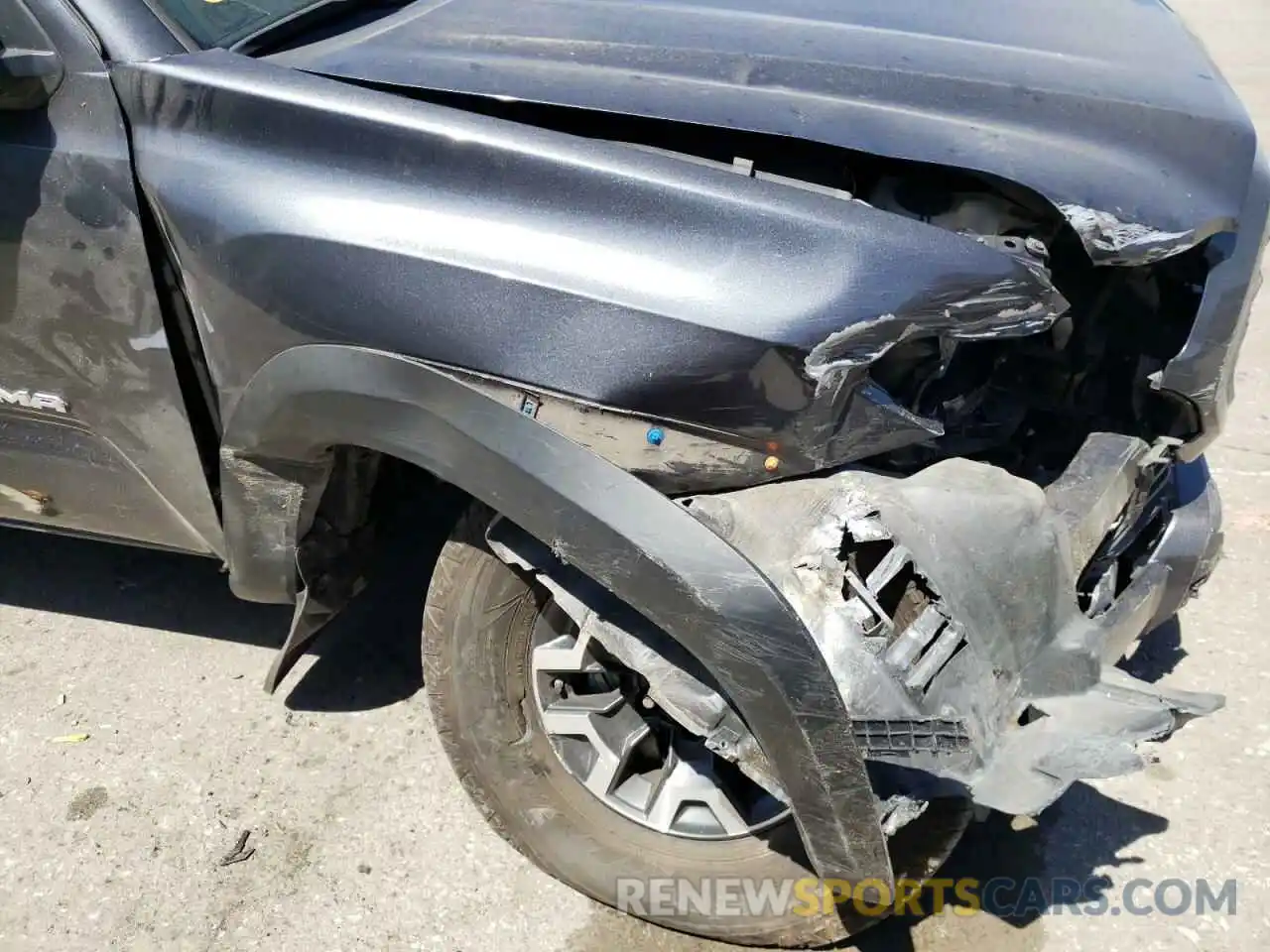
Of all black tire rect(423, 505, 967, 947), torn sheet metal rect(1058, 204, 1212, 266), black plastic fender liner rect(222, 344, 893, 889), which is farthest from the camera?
black tire rect(423, 505, 967, 947)

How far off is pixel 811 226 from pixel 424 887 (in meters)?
1.63

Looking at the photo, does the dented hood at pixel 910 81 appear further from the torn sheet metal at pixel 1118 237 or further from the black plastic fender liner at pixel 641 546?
the black plastic fender liner at pixel 641 546

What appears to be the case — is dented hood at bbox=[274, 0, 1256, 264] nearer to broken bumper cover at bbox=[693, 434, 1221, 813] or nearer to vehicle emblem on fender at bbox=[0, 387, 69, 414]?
broken bumper cover at bbox=[693, 434, 1221, 813]

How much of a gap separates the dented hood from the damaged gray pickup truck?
0.04 feet

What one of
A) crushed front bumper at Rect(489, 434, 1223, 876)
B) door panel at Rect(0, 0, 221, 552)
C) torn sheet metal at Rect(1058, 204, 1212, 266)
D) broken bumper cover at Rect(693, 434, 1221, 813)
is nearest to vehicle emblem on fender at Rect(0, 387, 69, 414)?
door panel at Rect(0, 0, 221, 552)

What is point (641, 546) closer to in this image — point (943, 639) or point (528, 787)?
point (943, 639)

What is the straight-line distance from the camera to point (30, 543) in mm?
3248

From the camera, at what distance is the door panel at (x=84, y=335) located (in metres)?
1.95

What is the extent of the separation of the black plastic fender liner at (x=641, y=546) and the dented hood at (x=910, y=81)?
64 cm

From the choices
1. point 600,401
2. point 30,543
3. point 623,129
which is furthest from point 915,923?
point 30,543

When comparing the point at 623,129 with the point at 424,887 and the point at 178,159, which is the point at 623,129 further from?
the point at 424,887

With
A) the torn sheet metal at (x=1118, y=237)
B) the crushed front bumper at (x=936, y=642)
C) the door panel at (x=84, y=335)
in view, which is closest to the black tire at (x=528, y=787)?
the crushed front bumper at (x=936, y=642)

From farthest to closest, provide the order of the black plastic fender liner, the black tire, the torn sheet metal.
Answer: the black tire → the torn sheet metal → the black plastic fender liner

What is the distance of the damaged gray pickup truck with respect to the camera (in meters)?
1.69
